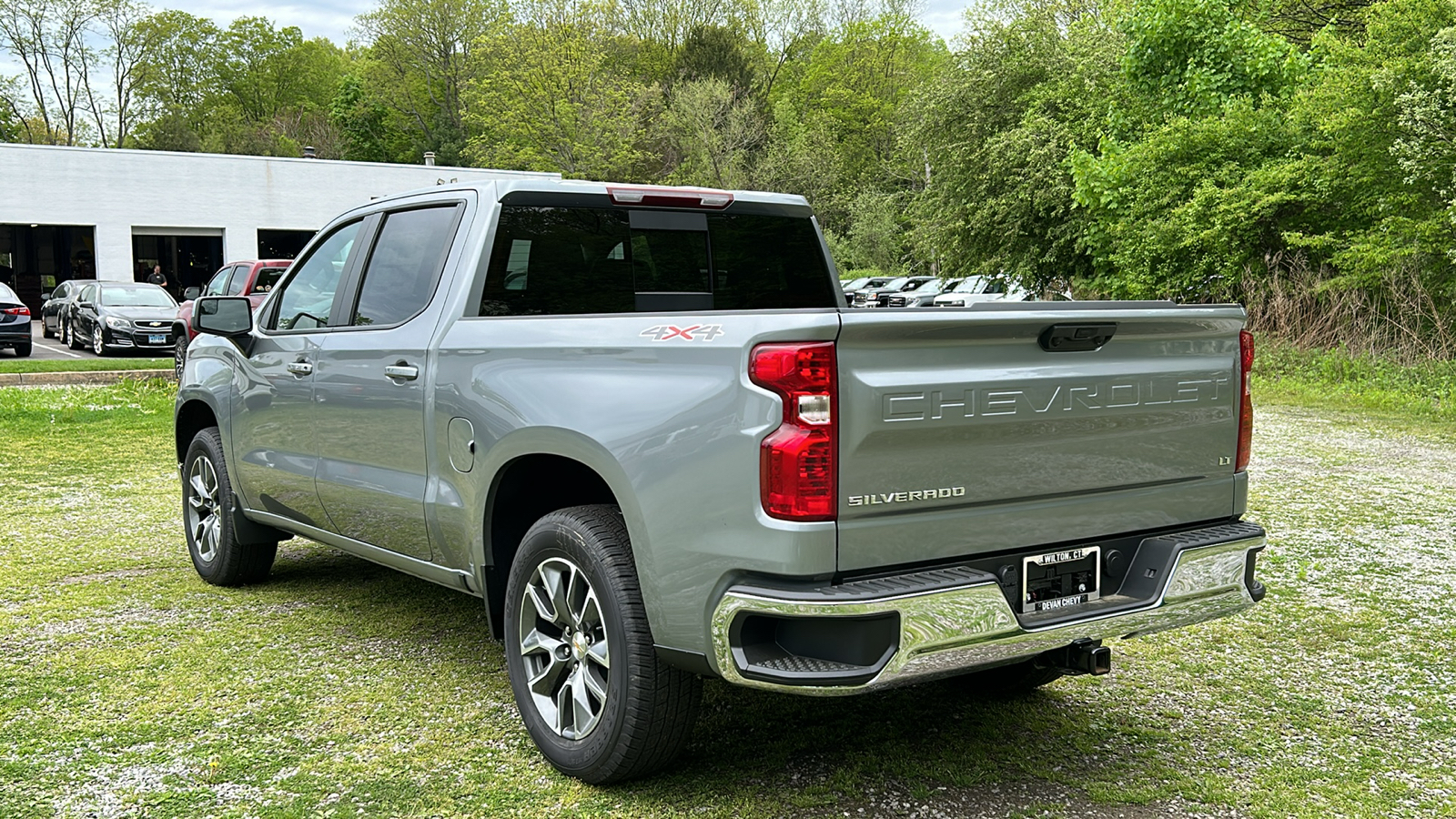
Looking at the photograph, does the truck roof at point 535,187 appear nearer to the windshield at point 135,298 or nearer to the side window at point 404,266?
the side window at point 404,266

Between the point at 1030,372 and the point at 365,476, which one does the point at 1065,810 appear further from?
the point at 365,476

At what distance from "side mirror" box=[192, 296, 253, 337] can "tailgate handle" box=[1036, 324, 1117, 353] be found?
381 centimetres

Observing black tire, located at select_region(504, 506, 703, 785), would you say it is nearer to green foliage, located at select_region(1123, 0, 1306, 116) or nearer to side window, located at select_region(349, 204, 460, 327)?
side window, located at select_region(349, 204, 460, 327)

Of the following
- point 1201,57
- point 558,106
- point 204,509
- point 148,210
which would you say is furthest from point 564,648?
point 558,106

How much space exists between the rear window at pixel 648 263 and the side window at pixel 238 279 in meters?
17.1

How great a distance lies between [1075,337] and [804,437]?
912 mm

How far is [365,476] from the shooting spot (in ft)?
15.5

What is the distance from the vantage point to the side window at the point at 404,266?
4590 millimetres

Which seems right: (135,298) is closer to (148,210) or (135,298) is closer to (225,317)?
(148,210)

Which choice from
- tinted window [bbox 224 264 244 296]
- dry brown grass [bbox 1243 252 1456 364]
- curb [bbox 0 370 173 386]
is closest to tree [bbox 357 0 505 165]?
tinted window [bbox 224 264 244 296]

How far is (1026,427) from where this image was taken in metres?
3.32

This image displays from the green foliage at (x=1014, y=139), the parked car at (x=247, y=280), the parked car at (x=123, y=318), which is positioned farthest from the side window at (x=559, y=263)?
the green foliage at (x=1014, y=139)

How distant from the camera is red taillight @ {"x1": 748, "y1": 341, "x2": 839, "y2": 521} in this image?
9.88 feet

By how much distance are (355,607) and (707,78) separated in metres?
Result: 67.0
